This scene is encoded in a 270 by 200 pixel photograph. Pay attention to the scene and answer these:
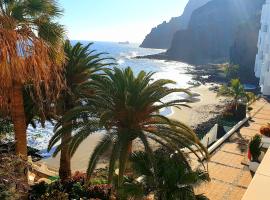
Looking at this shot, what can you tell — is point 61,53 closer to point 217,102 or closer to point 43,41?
point 43,41

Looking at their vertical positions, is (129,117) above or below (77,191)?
above

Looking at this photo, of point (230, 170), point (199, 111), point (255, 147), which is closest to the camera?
point (255, 147)

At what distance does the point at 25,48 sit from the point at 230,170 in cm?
1203

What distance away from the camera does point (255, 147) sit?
55.8ft

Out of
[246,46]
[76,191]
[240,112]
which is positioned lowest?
[76,191]

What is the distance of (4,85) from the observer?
37.7 feet

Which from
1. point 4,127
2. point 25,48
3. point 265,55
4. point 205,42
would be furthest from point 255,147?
point 205,42

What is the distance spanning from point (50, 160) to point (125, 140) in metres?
18.8

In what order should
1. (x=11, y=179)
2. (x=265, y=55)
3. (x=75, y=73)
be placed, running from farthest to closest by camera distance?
1. (x=265, y=55)
2. (x=75, y=73)
3. (x=11, y=179)

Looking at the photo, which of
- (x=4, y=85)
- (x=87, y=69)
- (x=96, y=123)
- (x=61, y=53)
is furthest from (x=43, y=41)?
(x=87, y=69)

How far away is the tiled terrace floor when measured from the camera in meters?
15.0

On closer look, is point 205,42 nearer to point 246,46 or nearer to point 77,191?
point 246,46

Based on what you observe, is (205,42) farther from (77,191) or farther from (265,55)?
(77,191)

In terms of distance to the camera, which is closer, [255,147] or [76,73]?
[255,147]
